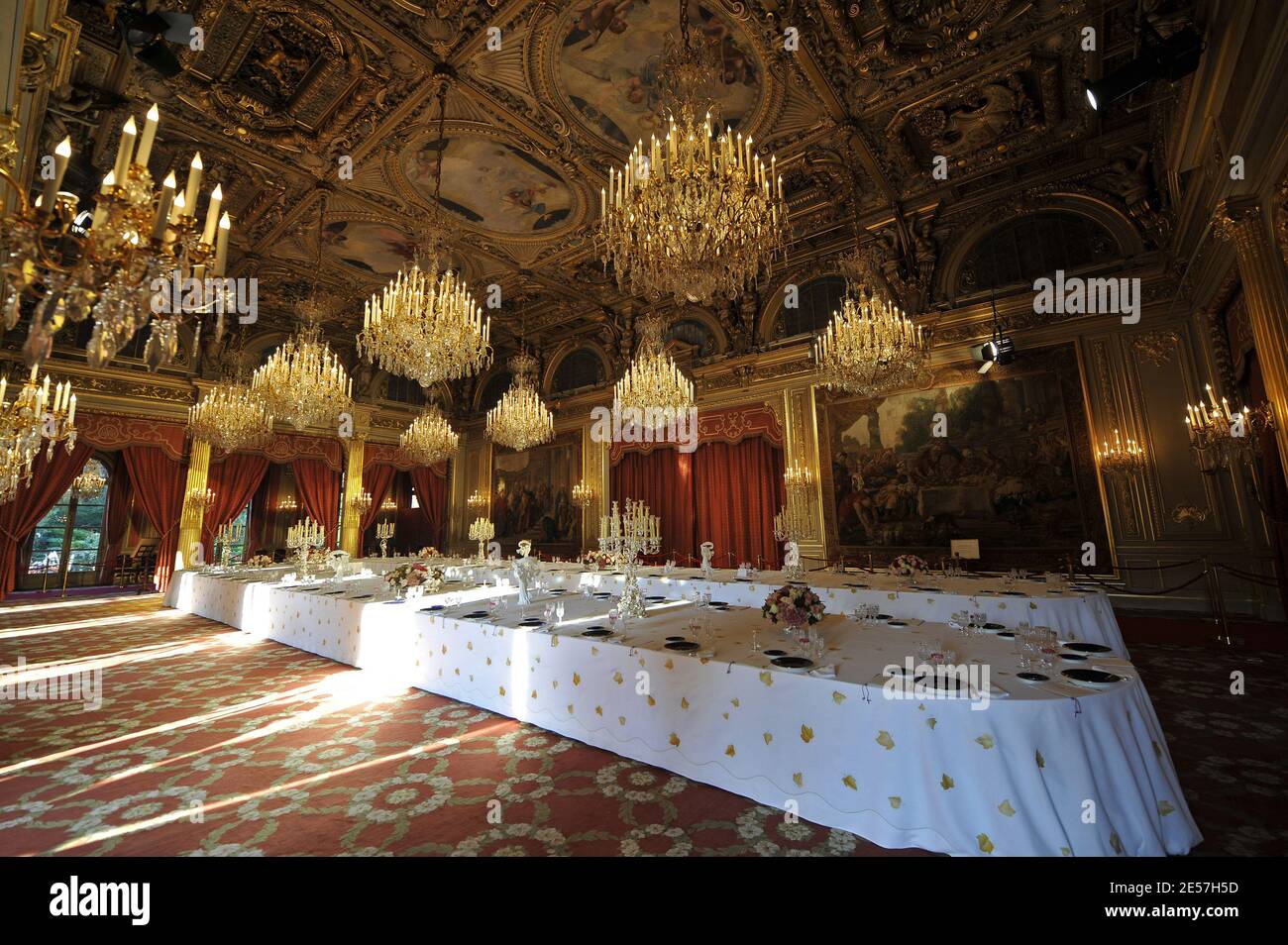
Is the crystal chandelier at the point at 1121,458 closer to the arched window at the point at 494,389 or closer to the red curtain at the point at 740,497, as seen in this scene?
the red curtain at the point at 740,497

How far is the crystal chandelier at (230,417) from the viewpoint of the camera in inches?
358

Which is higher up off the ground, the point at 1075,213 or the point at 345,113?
the point at 345,113

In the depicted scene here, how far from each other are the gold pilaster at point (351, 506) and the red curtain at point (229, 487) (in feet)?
6.36

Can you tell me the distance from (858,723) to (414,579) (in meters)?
4.27

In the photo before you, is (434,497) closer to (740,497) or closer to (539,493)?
(539,493)

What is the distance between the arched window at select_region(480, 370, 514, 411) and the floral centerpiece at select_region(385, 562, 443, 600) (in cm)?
1041

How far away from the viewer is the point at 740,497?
34.7 ft

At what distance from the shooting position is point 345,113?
20.7 ft

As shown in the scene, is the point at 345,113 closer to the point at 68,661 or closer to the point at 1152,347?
the point at 68,661

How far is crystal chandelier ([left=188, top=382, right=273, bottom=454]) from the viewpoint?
29.8ft

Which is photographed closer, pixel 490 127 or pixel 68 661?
pixel 68 661

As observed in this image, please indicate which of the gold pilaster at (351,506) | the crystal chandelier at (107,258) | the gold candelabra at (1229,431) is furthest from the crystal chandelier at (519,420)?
the gold candelabra at (1229,431)
